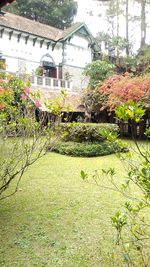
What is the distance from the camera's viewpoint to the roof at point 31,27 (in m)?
19.8

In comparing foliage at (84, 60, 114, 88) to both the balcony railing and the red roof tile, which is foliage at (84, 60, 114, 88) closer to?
the balcony railing

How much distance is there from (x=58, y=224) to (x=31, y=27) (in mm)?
20244

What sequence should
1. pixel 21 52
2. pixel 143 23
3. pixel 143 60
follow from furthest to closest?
pixel 143 23 → pixel 21 52 → pixel 143 60

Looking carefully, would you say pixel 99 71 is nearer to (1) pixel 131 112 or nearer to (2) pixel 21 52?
(2) pixel 21 52

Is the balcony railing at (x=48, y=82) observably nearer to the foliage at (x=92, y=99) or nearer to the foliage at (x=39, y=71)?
the foliage at (x=39, y=71)

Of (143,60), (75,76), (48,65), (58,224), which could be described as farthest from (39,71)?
(58,224)

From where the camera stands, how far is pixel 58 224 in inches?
181

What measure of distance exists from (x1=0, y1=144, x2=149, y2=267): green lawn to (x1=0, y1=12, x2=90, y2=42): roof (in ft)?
52.0

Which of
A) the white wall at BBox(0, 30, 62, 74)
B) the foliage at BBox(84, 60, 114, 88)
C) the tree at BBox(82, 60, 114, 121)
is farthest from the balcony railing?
the foliage at BBox(84, 60, 114, 88)

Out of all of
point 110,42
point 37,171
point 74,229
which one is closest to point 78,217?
point 74,229

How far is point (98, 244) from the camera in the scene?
3922mm

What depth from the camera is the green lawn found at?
3598 millimetres

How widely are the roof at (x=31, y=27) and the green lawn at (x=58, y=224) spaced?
15.8m

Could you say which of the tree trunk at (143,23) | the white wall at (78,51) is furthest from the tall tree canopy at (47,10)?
the tree trunk at (143,23)
